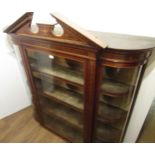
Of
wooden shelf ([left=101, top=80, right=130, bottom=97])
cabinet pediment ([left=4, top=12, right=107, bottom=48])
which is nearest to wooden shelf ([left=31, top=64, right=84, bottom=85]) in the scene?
wooden shelf ([left=101, top=80, right=130, bottom=97])

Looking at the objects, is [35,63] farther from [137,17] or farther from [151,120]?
[151,120]

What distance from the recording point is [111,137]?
1321 mm

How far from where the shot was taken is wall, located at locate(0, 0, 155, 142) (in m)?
0.95

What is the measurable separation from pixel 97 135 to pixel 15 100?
1.19m

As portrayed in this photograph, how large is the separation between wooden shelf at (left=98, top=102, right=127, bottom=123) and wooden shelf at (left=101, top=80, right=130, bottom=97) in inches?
6.9

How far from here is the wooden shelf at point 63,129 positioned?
151cm

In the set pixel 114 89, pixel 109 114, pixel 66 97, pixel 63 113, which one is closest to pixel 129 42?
pixel 114 89

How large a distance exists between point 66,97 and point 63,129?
0.47m

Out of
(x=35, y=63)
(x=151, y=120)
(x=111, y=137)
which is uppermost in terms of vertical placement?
(x=35, y=63)

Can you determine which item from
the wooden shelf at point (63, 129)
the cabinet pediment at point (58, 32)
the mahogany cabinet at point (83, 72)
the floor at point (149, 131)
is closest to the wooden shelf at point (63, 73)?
the mahogany cabinet at point (83, 72)

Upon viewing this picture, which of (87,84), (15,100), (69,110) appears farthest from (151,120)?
(15,100)

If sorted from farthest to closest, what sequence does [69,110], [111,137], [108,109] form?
[69,110]
[111,137]
[108,109]

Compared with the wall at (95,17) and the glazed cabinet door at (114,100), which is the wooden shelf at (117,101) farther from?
the wall at (95,17)
